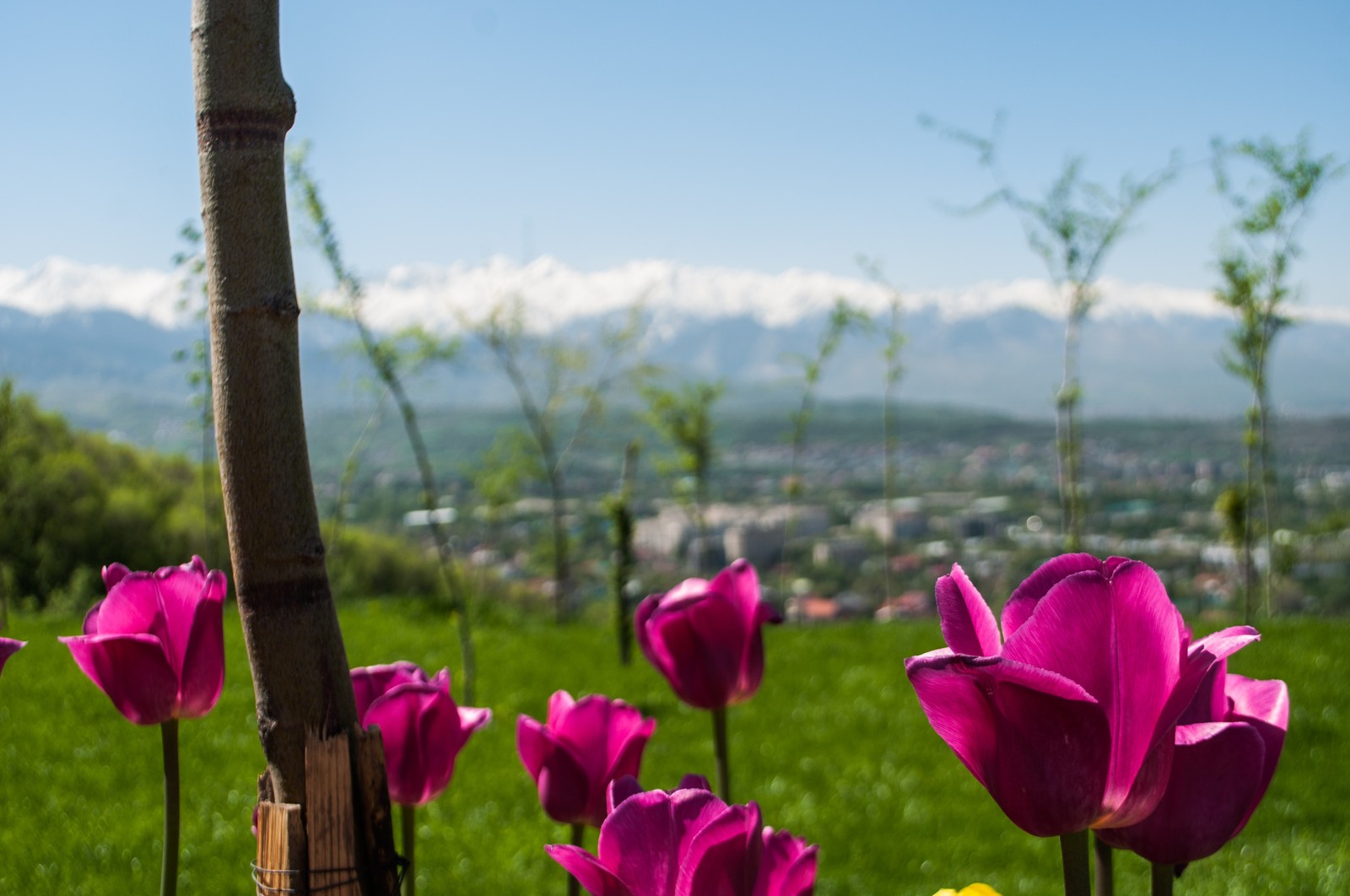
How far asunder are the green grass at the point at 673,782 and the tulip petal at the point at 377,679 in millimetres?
1962

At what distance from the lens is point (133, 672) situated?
3.76 ft

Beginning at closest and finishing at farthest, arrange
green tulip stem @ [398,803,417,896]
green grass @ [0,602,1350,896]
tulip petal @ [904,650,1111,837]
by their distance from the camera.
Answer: tulip petal @ [904,650,1111,837]
green tulip stem @ [398,803,417,896]
green grass @ [0,602,1350,896]

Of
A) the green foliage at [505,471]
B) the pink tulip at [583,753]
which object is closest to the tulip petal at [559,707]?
the pink tulip at [583,753]

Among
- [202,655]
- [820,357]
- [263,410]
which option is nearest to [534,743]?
[202,655]

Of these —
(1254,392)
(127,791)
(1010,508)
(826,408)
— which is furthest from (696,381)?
(826,408)

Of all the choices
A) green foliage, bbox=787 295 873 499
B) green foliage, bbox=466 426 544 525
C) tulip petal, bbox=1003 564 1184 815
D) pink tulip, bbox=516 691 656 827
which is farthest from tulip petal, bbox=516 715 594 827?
green foliage, bbox=466 426 544 525

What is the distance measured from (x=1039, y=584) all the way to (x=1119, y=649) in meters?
0.07

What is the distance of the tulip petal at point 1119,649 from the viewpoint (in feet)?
2.14

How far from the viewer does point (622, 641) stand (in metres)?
6.90

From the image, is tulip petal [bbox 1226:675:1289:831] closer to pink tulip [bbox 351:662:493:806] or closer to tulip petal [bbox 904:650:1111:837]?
tulip petal [bbox 904:650:1111:837]

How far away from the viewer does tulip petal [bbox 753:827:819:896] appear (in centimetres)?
72

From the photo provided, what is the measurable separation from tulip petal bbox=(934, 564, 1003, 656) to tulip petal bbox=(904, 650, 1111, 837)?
0.05m

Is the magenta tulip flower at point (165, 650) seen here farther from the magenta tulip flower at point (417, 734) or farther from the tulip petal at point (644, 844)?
the tulip petal at point (644, 844)

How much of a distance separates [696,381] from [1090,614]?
535 inches
